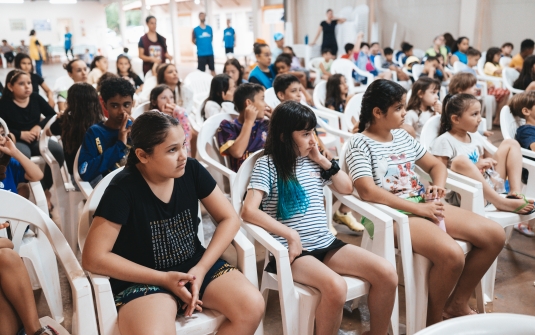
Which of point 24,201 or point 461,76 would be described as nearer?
point 24,201

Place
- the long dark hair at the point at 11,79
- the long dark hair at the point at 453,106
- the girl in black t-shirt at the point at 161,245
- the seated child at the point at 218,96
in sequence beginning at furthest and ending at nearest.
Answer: the seated child at the point at 218,96, the long dark hair at the point at 11,79, the long dark hair at the point at 453,106, the girl in black t-shirt at the point at 161,245

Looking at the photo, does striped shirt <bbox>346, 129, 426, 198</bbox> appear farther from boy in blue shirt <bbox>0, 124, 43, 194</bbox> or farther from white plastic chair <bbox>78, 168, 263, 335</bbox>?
boy in blue shirt <bbox>0, 124, 43, 194</bbox>

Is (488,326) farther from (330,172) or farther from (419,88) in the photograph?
(419,88)

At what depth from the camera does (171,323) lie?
1459 millimetres

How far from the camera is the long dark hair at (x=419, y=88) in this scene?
355 centimetres

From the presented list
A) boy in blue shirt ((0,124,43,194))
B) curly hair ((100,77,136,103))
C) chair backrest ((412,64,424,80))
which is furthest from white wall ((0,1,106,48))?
curly hair ((100,77,136,103))

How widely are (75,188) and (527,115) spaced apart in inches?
111

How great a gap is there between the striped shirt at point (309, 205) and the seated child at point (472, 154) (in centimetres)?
→ 90

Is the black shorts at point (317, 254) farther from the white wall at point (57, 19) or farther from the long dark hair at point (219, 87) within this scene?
the white wall at point (57, 19)

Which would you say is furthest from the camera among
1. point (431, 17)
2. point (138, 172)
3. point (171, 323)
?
point (431, 17)

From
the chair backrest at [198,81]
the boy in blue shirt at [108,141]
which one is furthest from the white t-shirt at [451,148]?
the chair backrest at [198,81]

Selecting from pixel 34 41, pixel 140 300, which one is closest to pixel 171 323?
pixel 140 300

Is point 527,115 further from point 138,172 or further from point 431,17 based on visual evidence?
point 431,17

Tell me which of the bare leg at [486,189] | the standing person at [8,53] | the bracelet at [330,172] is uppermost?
the bracelet at [330,172]
